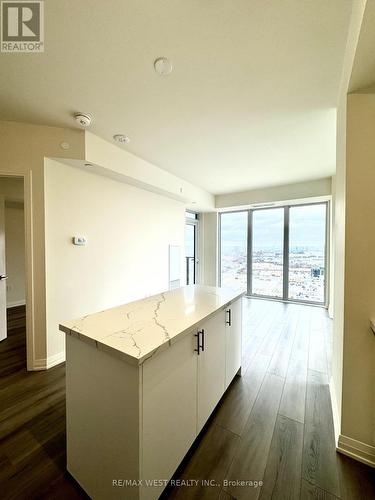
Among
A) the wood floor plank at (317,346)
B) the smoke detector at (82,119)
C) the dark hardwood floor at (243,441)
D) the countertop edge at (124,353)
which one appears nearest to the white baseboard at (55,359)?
the dark hardwood floor at (243,441)

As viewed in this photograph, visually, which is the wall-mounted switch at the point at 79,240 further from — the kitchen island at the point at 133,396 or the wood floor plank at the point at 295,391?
the wood floor plank at the point at 295,391

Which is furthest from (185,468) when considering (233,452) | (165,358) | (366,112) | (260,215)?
(260,215)

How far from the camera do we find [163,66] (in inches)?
59.9

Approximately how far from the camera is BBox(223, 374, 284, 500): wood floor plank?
3.94 feet

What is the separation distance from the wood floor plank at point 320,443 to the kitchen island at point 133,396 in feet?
2.36

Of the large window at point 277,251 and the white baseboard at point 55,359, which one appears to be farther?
the large window at point 277,251

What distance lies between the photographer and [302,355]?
2668 millimetres

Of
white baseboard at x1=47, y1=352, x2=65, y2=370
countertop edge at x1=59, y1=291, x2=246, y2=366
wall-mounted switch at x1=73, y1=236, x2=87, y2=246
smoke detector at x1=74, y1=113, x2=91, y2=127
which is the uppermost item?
smoke detector at x1=74, y1=113, x2=91, y2=127

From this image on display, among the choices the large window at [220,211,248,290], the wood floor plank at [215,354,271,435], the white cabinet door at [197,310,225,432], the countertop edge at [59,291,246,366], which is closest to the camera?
the countertop edge at [59,291,246,366]

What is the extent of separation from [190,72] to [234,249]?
472cm

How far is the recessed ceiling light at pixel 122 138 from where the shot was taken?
2.54 m

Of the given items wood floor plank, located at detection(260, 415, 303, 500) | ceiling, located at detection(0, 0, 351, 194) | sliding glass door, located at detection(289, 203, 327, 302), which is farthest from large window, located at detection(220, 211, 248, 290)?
wood floor plank, located at detection(260, 415, 303, 500)

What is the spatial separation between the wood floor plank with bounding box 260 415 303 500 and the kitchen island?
Answer: 1.58 feet

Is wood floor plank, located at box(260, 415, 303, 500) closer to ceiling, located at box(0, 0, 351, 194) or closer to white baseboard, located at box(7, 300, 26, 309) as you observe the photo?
ceiling, located at box(0, 0, 351, 194)
